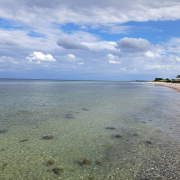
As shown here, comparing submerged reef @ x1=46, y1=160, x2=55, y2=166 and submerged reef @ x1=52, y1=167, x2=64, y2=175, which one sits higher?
submerged reef @ x1=46, y1=160, x2=55, y2=166

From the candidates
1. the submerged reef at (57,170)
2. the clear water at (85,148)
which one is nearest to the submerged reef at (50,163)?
the clear water at (85,148)

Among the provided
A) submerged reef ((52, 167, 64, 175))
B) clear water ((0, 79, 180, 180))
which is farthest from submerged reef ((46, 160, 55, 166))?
submerged reef ((52, 167, 64, 175))

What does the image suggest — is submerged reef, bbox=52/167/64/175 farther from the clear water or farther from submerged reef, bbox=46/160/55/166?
submerged reef, bbox=46/160/55/166

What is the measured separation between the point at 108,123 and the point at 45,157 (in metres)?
7.86

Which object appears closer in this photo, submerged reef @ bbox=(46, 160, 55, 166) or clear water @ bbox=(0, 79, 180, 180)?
clear water @ bbox=(0, 79, 180, 180)

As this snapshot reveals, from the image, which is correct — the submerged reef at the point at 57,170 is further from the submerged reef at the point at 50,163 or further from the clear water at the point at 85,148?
the submerged reef at the point at 50,163

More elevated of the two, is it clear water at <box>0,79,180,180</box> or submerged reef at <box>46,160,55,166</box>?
clear water at <box>0,79,180,180</box>

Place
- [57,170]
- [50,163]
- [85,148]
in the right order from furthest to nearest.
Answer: [85,148], [50,163], [57,170]

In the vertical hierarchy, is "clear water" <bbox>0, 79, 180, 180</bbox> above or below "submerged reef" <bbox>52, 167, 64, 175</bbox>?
above

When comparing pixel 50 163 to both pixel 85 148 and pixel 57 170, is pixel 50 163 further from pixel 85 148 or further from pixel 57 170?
pixel 85 148

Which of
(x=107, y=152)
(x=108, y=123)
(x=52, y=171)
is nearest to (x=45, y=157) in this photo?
(x=52, y=171)

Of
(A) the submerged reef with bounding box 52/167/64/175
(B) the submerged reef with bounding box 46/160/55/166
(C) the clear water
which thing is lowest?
(A) the submerged reef with bounding box 52/167/64/175

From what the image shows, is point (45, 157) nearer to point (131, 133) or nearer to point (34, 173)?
point (34, 173)

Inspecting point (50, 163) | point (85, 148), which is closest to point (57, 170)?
point (50, 163)
